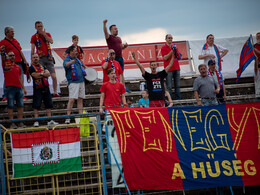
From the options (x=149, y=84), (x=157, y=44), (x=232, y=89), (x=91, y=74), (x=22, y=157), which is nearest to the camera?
(x=22, y=157)

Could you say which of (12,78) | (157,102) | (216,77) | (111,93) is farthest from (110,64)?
(216,77)

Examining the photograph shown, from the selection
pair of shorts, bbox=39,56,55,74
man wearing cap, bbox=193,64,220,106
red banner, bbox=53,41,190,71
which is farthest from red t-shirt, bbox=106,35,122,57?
red banner, bbox=53,41,190,71

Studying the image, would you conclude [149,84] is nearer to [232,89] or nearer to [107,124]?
[107,124]

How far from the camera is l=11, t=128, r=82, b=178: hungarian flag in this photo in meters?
6.04

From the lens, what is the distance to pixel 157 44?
1346 cm

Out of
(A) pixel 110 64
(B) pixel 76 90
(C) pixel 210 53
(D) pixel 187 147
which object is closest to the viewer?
(D) pixel 187 147

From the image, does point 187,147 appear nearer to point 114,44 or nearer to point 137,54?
point 114,44

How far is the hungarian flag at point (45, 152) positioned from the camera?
19.8ft

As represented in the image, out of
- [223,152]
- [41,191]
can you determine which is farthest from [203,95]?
[41,191]

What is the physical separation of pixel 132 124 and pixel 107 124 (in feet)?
1.59

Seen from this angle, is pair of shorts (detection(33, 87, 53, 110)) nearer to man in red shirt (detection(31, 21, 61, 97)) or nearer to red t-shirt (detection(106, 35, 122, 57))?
man in red shirt (detection(31, 21, 61, 97))

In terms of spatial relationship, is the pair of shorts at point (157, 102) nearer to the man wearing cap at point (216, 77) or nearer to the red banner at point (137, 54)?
the man wearing cap at point (216, 77)

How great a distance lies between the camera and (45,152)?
20.1 feet

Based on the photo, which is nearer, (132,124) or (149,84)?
(132,124)
